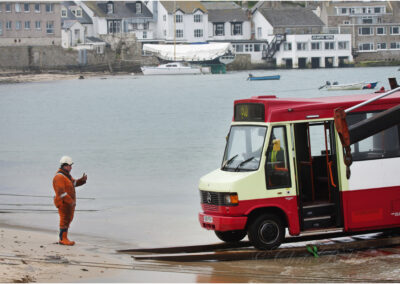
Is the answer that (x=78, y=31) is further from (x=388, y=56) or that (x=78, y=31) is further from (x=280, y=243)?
(x=280, y=243)

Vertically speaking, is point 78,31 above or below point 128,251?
above

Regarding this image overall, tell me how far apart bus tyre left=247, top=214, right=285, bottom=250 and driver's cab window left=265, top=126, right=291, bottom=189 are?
59 centimetres

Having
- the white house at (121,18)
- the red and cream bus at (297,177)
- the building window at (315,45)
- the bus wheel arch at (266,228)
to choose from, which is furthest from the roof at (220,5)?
the bus wheel arch at (266,228)

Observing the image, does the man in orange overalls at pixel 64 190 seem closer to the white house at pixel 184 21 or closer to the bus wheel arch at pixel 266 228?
the bus wheel arch at pixel 266 228

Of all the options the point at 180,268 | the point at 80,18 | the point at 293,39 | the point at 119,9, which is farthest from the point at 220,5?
the point at 180,268

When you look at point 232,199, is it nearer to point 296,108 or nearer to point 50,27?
point 296,108

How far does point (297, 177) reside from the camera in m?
13.8

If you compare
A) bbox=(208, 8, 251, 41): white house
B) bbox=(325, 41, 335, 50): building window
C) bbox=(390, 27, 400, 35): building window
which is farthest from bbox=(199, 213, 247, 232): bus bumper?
bbox=(390, 27, 400, 35): building window

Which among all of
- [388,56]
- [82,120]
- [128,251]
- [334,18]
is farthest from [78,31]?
[128,251]

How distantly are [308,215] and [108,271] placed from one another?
11.4ft

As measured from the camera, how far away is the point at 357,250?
1416 centimetres

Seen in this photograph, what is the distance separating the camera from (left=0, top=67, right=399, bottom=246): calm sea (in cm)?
2016

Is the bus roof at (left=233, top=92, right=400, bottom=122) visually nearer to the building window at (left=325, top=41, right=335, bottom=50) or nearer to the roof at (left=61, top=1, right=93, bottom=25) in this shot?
the roof at (left=61, top=1, right=93, bottom=25)

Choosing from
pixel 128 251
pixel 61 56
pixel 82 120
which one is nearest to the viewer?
pixel 128 251
